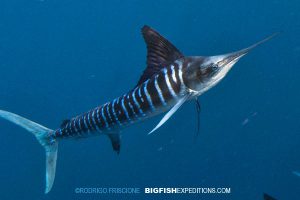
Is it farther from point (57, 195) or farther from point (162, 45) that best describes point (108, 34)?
point (162, 45)

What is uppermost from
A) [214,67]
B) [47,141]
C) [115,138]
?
[47,141]

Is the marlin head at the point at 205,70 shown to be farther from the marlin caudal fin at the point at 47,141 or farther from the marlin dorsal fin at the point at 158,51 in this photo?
the marlin caudal fin at the point at 47,141

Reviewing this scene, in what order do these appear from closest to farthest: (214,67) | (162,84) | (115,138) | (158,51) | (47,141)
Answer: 1. (214,67)
2. (162,84)
3. (158,51)
4. (115,138)
5. (47,141)

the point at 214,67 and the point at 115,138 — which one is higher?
the point at 115,138

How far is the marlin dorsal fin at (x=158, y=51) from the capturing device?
147 inches

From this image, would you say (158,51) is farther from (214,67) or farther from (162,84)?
(214,67)

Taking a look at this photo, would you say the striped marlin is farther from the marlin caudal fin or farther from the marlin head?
the marlin caudal fin

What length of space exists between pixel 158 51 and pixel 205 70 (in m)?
0.67

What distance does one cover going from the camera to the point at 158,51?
12.4 feet

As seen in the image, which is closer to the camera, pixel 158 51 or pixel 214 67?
pixel 214 67

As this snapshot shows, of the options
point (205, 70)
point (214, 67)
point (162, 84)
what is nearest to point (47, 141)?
point (162, 84)

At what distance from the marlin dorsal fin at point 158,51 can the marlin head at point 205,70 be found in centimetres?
21

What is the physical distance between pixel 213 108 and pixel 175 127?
1.34m

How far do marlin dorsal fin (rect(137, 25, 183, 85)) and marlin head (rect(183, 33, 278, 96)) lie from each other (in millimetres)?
209
